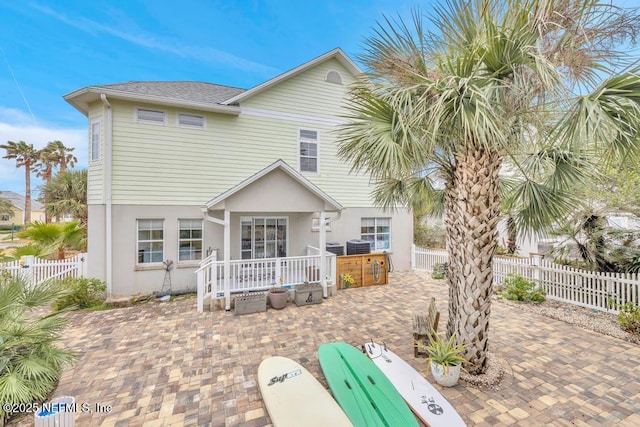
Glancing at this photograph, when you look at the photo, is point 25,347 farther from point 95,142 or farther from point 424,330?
point 95,142

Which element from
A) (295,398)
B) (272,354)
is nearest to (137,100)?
(272,354)

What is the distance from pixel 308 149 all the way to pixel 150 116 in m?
5.82

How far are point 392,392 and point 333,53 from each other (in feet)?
39.4

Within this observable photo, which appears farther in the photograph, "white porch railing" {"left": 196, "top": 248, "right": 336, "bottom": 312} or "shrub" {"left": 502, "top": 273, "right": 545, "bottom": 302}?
"shrub" {"left": 502, "top": 273, "right": 545, "bottom": 302}

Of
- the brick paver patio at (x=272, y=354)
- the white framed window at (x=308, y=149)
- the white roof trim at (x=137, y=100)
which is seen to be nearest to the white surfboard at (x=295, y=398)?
the brick paver patio at (x=272, y=354)

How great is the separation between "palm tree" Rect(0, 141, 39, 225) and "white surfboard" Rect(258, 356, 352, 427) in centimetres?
4377

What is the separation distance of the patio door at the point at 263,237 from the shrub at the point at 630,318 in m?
9.68

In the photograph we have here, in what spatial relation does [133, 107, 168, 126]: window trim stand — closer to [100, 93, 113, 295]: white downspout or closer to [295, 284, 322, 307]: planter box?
[100, 93, 113, 295]: white downspout

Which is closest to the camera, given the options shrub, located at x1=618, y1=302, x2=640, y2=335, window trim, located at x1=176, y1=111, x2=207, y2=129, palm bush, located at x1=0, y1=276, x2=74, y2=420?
palm bush, located at x1=0, y1=276, x2=74, y2=420

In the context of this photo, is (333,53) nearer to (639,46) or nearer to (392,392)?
(639,46)

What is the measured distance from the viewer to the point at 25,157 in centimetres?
3266

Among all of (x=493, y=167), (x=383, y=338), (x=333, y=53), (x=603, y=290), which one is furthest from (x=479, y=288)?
(x=333, y=53)

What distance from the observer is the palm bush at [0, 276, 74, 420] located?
→ 3248 millimetres

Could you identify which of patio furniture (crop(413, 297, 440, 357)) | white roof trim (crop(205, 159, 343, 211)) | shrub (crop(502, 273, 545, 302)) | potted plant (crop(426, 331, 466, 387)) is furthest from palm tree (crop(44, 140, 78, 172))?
shrub (crop(502, 273, 545, 302))
